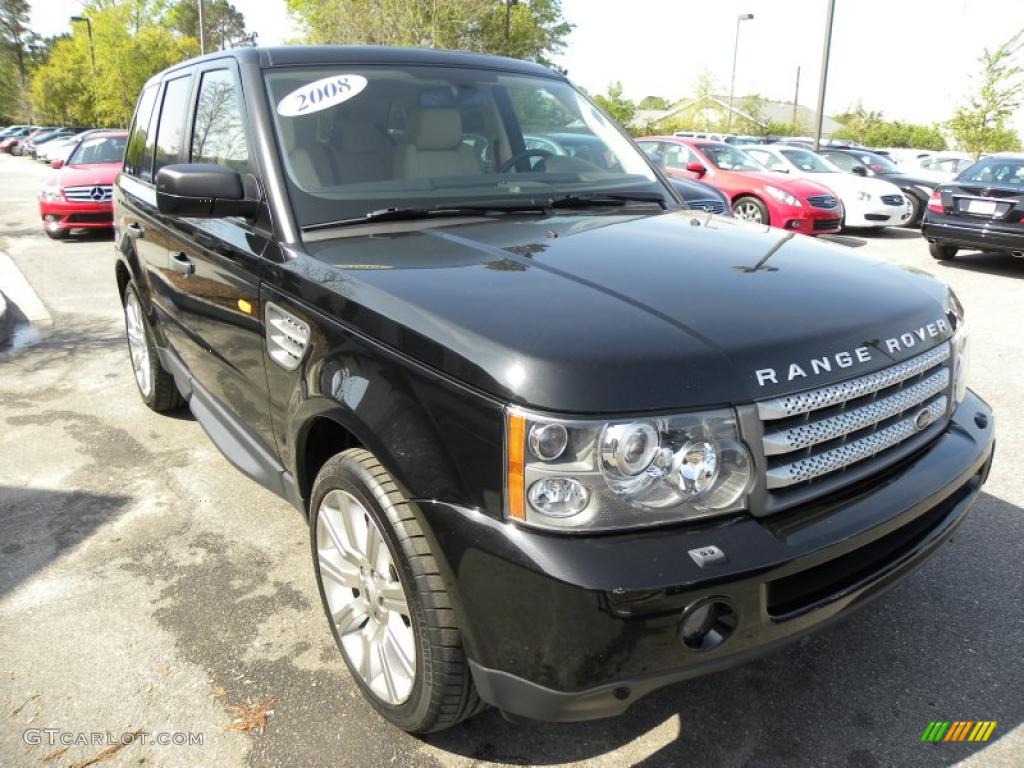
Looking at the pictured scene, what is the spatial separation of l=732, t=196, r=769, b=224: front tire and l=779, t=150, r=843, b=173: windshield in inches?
101

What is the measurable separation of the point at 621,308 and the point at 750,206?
10.7m

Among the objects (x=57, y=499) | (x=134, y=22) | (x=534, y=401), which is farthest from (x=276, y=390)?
(x=134, y=22)

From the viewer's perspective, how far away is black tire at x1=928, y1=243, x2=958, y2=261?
10586mm

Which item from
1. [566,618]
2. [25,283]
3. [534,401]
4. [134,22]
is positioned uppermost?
[134,22]

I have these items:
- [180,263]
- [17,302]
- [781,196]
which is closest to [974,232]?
[781,196]

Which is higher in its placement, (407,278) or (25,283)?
(407,278)

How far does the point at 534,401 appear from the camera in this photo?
1.66 m

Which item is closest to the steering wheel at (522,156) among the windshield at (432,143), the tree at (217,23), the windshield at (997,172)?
the windshield at (432,143)

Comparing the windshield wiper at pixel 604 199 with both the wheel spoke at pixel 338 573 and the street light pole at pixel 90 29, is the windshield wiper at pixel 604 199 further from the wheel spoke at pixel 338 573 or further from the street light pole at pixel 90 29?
the street light pole at pixel 90 29

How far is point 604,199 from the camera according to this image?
3158mm

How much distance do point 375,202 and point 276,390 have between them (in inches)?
28.5

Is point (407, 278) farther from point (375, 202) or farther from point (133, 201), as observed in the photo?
point (133, 201)

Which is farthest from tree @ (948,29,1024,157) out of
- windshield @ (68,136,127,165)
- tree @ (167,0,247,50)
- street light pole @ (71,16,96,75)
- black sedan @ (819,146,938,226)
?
tree @ (167,0,247,50)

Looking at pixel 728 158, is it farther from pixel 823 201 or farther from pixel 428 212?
pixel 428 212
